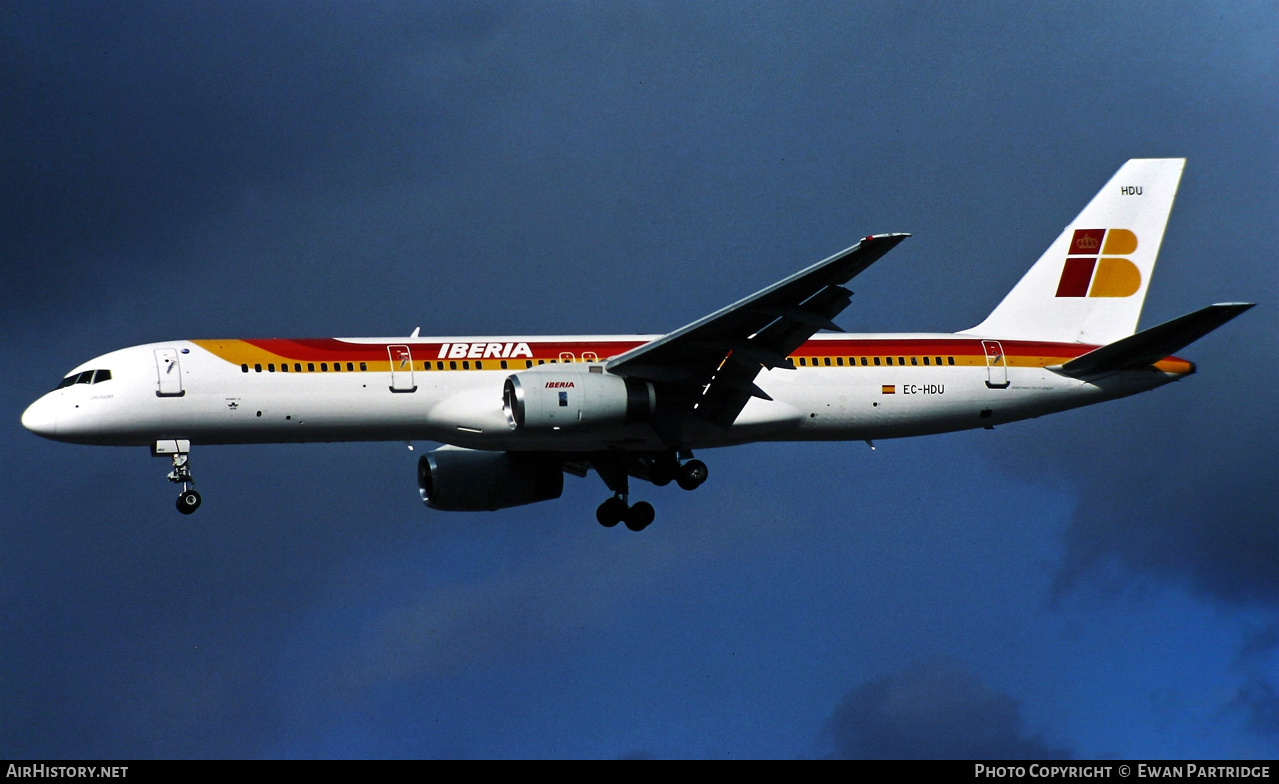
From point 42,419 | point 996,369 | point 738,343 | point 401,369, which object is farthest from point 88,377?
point 996,369

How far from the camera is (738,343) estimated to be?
42.9 metres

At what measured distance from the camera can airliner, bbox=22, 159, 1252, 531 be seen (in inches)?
1674

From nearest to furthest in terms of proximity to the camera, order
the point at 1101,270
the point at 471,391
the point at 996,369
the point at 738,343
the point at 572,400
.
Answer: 1. the point at 572,400
2. the point at 738,343
3. the point at 471,391
4. the point at 996,369
5. the point at 1101,270

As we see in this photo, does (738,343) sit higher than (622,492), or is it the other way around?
(738,343)

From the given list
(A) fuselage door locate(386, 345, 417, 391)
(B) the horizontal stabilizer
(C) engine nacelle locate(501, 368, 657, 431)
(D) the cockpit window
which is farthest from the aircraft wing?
(D) the cockpit window

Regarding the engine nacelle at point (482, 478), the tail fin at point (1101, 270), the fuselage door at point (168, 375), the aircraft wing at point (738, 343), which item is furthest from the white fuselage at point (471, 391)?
the engine nacelle at point (482, 478)

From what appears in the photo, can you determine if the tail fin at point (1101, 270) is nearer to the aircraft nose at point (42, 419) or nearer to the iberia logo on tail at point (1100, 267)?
the iberia logo on tail at point (1100, 267)

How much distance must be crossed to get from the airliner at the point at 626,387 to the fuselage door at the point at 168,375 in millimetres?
41

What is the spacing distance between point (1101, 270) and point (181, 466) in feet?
89.6

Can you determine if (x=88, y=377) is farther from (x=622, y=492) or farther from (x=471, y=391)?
(x=622, y=492)

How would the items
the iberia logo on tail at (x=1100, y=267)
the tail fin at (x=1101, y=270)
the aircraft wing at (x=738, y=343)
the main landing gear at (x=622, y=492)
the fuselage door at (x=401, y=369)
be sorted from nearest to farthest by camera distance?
the aircraft wing at (x=738, y=343) → the fuselage door at (x=401, y=369) → the main landing gear at (x=622, y=492) → the tail fin at (x=1101, y=270) → the iberia logo on tail at (x=1100, y=267)

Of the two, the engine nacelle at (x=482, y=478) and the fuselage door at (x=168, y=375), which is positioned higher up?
the fuselage door at (x=168, y=375)

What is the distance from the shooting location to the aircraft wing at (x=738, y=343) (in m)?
39.7

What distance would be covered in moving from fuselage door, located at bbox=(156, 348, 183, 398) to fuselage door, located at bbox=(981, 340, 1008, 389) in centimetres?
2156
